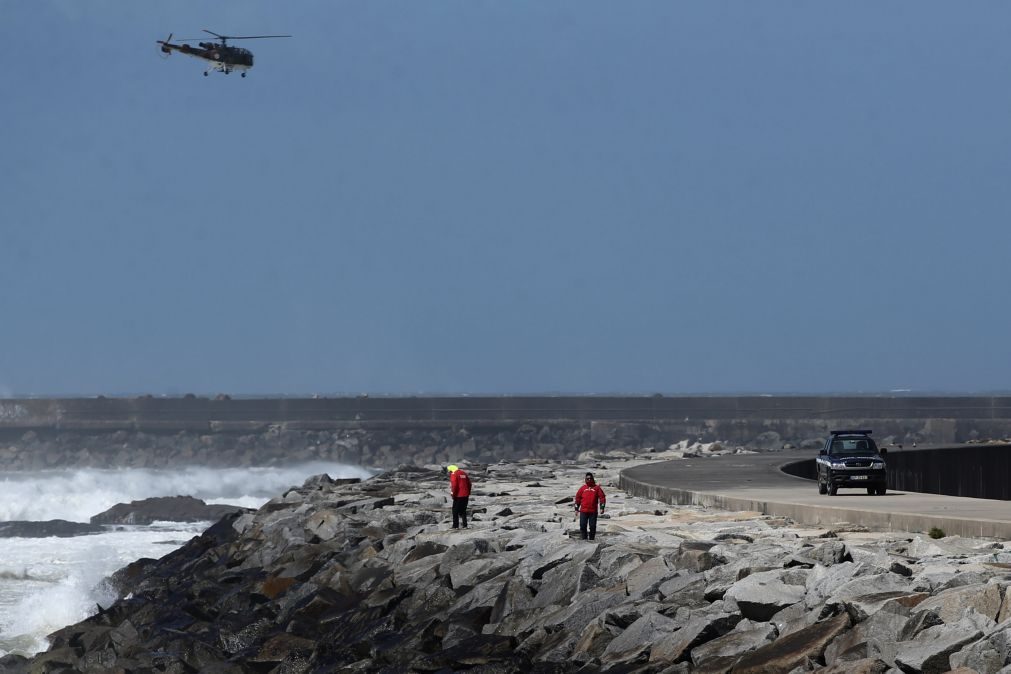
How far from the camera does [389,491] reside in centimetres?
2892

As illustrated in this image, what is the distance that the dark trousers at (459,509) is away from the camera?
19433 mm

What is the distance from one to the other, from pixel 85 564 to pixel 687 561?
63.8ft

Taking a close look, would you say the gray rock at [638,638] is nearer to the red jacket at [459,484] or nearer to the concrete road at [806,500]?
the concrete road at [806,500]

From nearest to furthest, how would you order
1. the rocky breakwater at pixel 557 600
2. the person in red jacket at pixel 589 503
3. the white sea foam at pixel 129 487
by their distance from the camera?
the rocky breakwater at pixel 557 600 < the person in red jacket at pixel 589 503 < the white sea foam at pixel 129 487

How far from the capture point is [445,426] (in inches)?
2584

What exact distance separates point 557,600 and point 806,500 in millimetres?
8316

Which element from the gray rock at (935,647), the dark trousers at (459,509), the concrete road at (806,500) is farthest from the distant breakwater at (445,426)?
the gray rock at (935,647)

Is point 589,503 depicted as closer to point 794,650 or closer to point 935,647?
point 794,650

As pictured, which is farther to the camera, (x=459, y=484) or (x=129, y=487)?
(x=129, y=487)

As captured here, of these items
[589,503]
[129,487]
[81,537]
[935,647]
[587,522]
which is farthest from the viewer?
[129,487]

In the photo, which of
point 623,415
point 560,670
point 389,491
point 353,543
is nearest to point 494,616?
point 560,670

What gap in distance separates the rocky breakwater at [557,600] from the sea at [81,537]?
5.68ft

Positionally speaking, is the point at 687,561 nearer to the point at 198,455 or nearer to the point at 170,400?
the point at 198,455

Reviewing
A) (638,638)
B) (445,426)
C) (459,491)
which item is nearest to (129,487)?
(445,426)
